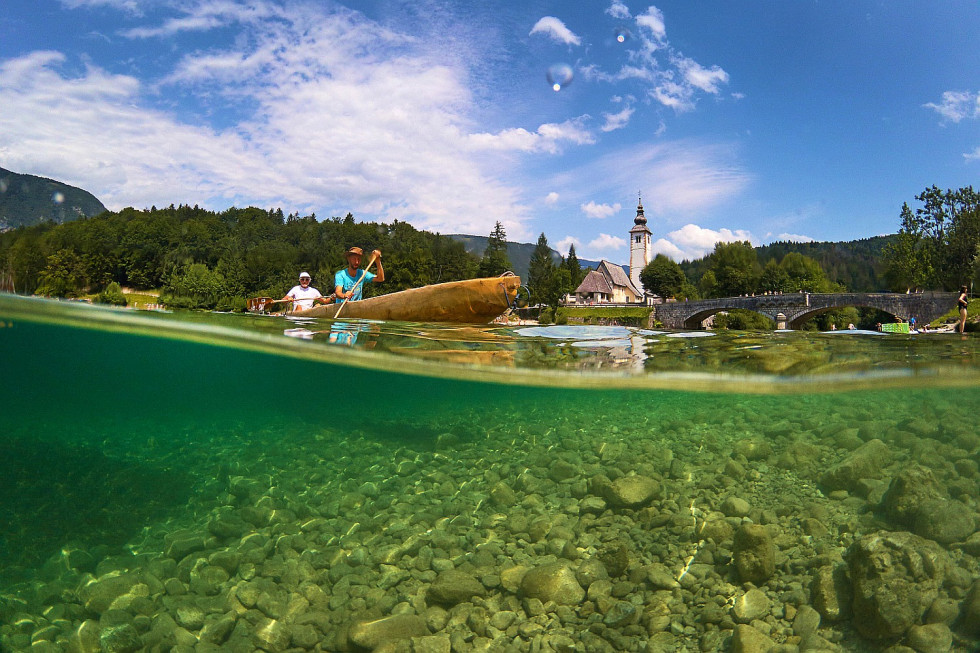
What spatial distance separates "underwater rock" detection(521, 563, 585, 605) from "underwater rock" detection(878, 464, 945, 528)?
3022 millimetres

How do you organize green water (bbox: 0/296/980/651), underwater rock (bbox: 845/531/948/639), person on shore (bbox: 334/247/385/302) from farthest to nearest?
1. person on shore (bbox: 334/247/385/302)
2. green water (bbox: 0/296/980/651)
3. underwater rock (bbox: 845/531/948/639)

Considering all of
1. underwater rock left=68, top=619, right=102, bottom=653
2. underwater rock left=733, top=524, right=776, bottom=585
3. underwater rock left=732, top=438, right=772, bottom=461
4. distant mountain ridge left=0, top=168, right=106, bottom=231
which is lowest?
underwater rock left=68, top=619, right=102, bottom=653

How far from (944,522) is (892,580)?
133 centimetres

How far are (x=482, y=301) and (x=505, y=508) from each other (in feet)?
8.72

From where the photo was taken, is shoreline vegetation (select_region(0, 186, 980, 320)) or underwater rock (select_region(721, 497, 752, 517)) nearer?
underwater rock (select_region(721, 497, 752, 517))

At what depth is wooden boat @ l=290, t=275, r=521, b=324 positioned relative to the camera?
20.0ft

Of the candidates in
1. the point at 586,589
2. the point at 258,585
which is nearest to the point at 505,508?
the point at 586,589

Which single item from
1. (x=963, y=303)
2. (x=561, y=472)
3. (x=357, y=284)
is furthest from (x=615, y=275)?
(x=561, y=472)

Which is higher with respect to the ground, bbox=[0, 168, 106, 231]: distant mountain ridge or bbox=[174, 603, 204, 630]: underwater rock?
bbox=[0, 168, 106, 231]: distant mountain ridge

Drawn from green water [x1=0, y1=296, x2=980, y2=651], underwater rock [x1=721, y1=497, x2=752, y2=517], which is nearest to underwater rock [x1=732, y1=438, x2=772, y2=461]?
green water [x1=0, y1=296, x2=980, y2=651]

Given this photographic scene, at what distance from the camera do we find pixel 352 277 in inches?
371

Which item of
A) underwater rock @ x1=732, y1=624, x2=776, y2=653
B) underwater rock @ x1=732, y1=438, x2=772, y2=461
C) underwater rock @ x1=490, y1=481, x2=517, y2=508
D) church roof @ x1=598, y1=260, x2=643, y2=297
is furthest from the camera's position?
church roof @ x1=598, y1=260, x2=643, y2=297

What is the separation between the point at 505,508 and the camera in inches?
184

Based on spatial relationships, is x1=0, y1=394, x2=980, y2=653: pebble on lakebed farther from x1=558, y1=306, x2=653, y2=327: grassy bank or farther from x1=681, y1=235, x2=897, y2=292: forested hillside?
x1=681, y1=235, x2=897, y2=292: forested hillside
